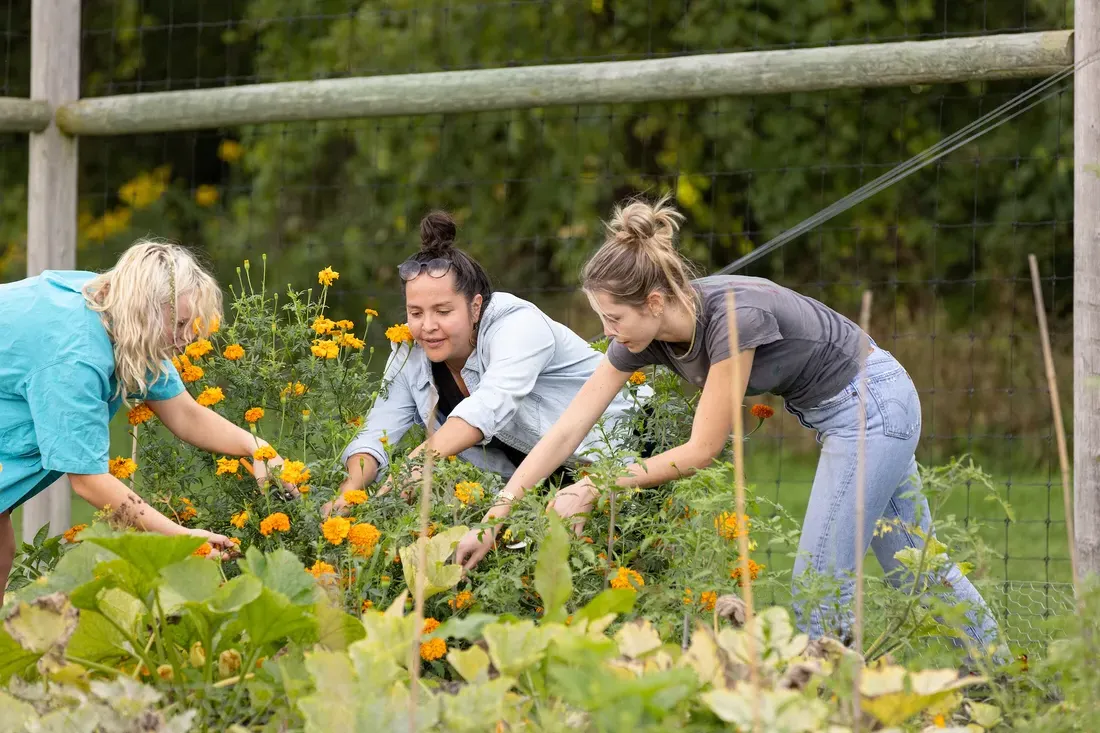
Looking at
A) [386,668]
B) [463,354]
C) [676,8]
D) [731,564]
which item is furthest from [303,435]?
[676,8]

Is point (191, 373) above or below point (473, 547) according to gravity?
above

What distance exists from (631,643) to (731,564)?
0.63 meters

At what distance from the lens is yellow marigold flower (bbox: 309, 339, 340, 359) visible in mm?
2809

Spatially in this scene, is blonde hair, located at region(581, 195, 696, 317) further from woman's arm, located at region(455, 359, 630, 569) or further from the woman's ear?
woman's arm, located at region(455, 359, 630, 569)

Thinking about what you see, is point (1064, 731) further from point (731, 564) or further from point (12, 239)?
point (12, 239)

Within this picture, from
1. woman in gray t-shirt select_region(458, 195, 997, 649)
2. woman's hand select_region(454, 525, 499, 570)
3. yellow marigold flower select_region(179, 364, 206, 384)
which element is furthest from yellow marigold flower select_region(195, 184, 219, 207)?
woman's hand select_region(454, 525, 499, 570)

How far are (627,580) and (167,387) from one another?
118 cm

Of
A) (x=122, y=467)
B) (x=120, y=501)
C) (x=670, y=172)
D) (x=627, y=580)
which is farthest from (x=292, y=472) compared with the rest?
(x=670, y=172)

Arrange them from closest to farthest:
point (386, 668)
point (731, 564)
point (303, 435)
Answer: point (386, 668)
point (731, 564)
point (303, 435)

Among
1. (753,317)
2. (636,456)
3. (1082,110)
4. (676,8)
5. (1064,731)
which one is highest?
(676,8)

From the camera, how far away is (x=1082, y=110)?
2945mm

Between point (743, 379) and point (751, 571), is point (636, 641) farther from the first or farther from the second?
point (743, 379)

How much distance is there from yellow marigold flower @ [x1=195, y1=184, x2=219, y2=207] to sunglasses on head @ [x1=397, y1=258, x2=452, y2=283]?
269 inches

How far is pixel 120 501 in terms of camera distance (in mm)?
2486
